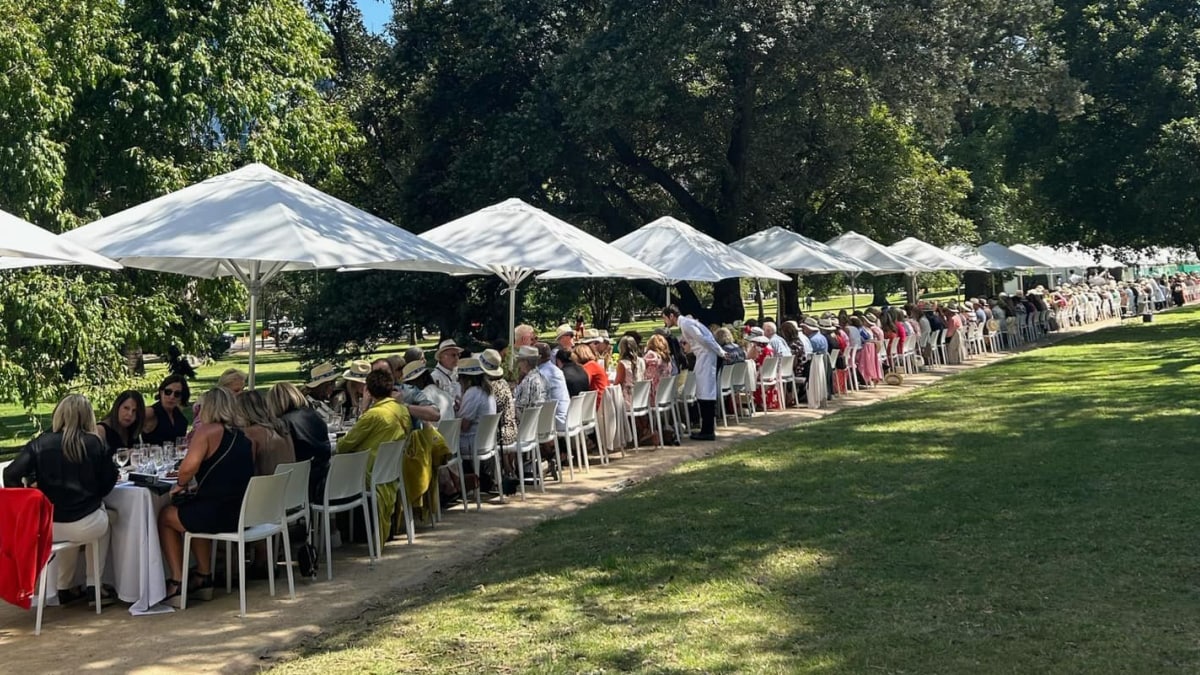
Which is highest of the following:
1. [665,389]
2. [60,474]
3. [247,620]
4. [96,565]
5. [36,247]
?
[36,247]

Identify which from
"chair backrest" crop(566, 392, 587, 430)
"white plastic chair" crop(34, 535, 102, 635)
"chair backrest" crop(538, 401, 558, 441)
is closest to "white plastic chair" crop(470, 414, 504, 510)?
"chair backrest" crop(538, 401, 558, 441)

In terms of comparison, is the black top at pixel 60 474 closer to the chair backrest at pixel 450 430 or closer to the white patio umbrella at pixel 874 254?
the chair backrest at pixel 450 430

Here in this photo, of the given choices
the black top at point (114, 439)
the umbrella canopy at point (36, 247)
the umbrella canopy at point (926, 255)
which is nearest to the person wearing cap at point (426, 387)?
the black top at point (114, 439)

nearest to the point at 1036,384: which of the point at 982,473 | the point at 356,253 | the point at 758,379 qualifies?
the point at 758,379

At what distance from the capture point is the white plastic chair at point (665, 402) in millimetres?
12398

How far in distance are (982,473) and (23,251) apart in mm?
7787

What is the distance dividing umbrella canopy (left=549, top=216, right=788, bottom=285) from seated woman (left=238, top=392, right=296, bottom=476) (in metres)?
7.66

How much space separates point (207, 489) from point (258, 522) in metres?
0.36

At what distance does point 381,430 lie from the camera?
7.42 m

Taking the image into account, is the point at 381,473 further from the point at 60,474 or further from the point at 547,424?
the point at 547,424

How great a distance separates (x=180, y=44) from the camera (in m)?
14.5

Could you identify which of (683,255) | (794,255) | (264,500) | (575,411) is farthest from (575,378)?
(794,255)

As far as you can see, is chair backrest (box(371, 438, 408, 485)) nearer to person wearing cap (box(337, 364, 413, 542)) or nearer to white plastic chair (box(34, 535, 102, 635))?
person wearing cap (box(337, 364, 413, 542))

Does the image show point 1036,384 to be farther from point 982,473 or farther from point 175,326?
point 175,326
